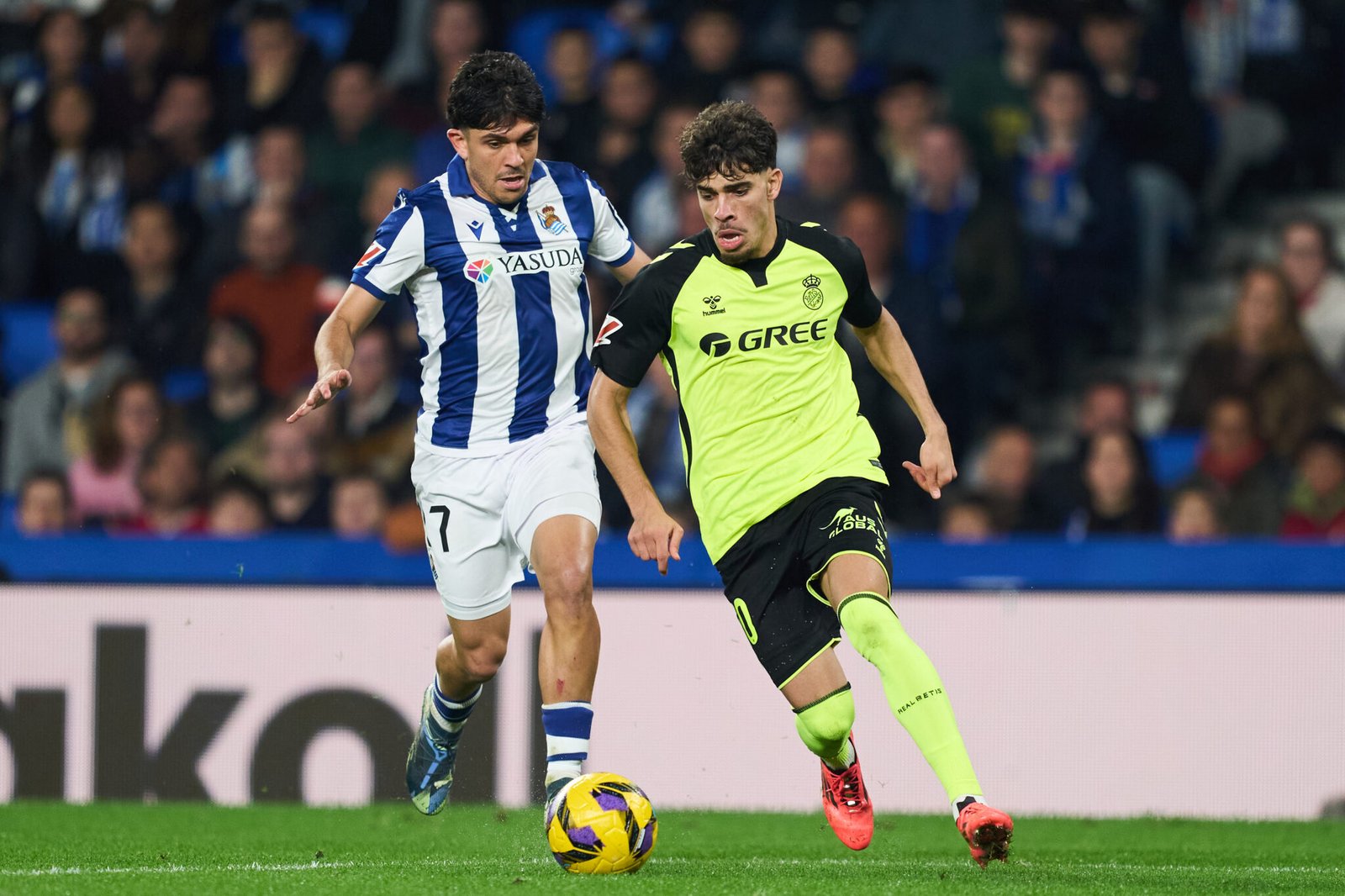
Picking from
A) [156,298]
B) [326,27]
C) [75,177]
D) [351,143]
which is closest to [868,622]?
[156,298]

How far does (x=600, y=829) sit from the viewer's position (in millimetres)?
5164

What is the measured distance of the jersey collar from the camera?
20.0ft

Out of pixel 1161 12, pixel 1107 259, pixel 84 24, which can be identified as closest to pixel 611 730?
pixel 1107 259

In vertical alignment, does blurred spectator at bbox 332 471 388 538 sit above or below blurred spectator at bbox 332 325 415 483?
below

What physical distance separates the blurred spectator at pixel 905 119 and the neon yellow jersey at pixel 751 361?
5.34 meters

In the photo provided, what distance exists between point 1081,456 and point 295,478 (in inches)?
156

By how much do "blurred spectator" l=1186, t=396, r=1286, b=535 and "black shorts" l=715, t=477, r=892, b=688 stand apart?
401cm

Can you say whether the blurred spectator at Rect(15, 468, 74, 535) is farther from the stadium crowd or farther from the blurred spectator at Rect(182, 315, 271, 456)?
the blurred spectator at Rect(182, 315, 271, 456)

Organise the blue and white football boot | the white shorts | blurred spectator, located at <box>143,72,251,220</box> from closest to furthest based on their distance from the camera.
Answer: the white shorts < the blue and white football boot < blurred spectator, located at <box>143,72,251,220</box>

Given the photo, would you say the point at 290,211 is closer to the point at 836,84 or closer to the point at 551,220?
the point at 836,84

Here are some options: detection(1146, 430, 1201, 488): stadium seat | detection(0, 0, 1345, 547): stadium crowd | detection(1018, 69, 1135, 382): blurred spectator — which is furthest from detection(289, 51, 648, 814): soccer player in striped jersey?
detection(1018, 69, 1135, 382): blurred spectator

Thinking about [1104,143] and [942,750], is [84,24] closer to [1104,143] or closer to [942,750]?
[1104,143]

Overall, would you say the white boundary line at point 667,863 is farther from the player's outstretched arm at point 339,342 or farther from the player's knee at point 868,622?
the player's outstretched arm at point 339,342

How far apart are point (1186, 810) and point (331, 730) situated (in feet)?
11.6
